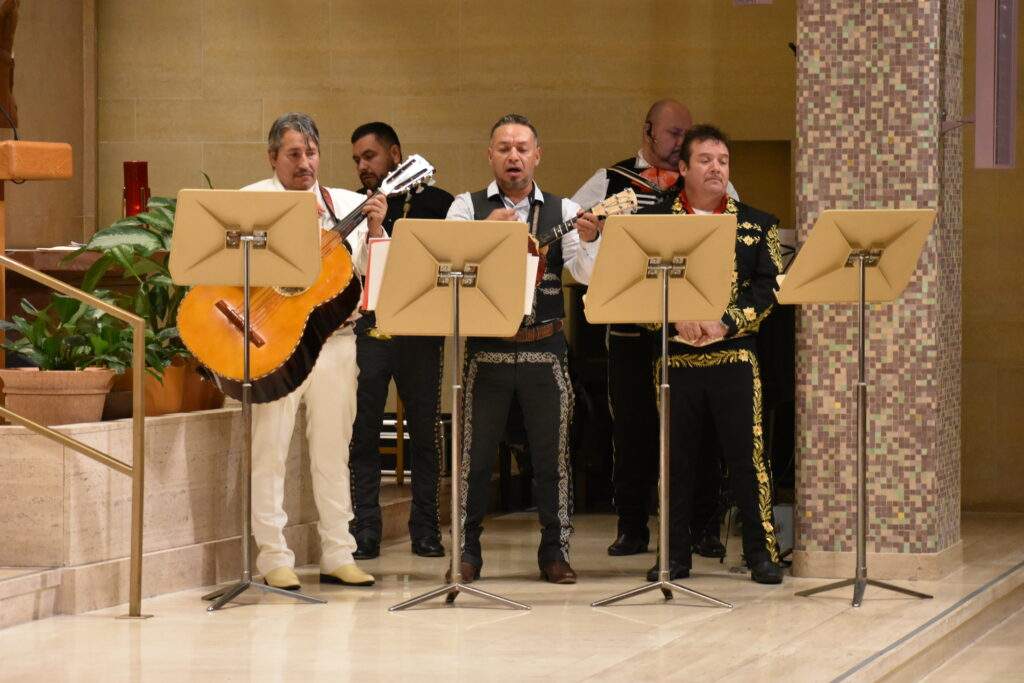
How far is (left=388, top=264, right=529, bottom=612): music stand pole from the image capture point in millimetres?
5559

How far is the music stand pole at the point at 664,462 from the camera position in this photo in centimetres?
564

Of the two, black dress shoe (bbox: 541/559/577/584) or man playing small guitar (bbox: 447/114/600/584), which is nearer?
man playing small guitar (bbox: 447/114/600/584)

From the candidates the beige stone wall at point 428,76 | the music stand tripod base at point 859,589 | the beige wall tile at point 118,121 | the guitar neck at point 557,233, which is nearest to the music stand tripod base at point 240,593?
the guitar neck at point 557,233

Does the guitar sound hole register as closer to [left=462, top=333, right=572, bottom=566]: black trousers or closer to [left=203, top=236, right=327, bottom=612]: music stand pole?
[left=203, top=236, right=327, bottom=612]: music stand pole

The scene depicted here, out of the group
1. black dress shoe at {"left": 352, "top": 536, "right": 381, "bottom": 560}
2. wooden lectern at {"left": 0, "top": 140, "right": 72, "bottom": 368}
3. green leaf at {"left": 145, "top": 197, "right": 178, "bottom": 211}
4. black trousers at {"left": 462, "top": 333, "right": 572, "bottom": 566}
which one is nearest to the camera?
wooden lectern at {"left": 0, "top": 140, "right": 72, "bottom": 368}

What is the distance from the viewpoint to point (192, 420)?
6.37m

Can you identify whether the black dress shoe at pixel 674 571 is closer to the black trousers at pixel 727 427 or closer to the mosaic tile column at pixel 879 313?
the black trousers at pixel 727 427

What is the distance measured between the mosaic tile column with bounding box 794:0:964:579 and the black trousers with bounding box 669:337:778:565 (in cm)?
24

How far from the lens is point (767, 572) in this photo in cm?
638

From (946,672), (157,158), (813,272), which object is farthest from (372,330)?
(157,158)

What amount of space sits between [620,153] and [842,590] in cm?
370

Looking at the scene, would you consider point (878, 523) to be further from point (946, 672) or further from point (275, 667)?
point (275, 667)

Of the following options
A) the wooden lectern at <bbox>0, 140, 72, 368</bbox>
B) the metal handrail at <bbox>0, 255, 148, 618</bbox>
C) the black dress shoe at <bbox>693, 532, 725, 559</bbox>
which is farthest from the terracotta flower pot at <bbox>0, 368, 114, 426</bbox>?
the black dress shoe at <bbox>693, 532, 725, 559</bbox>

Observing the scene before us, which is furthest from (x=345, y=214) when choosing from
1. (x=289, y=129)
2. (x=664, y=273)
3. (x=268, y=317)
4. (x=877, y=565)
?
(x=877, y=565)
